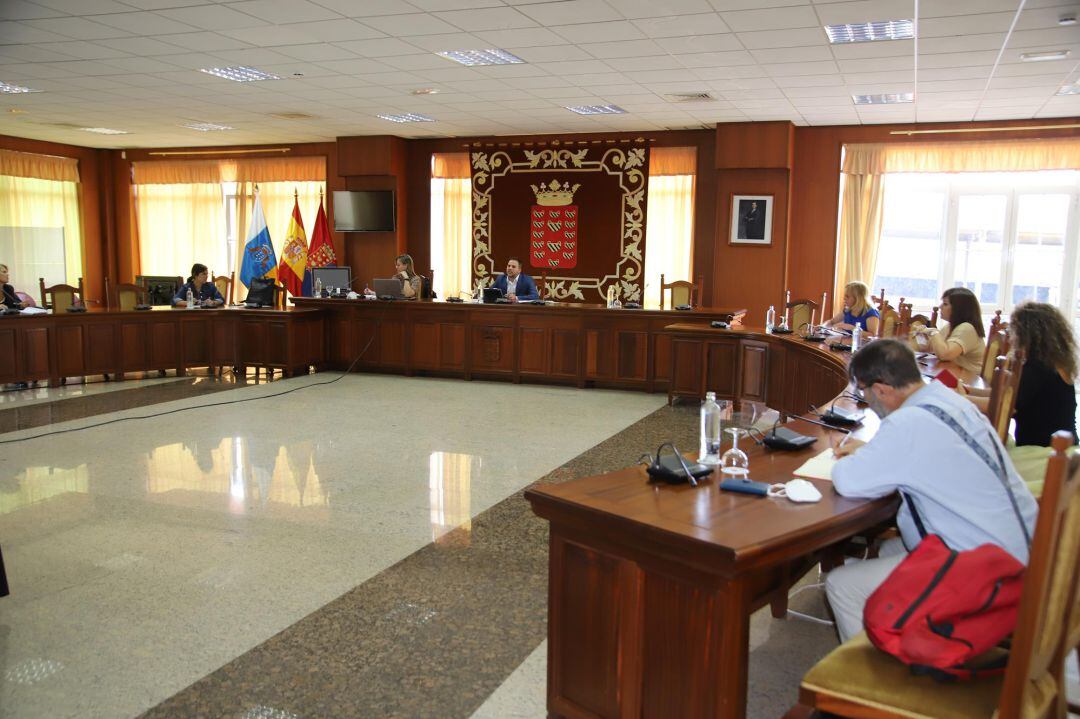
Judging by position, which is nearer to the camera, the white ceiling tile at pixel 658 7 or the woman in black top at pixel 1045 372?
the woman in black top at pixel 1045 372

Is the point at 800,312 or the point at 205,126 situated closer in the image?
the point at 800,312

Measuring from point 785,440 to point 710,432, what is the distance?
388 millimetres

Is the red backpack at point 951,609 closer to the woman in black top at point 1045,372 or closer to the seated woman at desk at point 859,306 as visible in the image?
the woman in black top at point 1045,372

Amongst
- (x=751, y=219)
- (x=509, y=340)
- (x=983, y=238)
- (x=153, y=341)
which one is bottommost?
(x=153, y=341)

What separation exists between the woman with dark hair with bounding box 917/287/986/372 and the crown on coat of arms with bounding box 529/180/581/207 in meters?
6.94

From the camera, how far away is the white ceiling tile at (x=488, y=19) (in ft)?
19.0

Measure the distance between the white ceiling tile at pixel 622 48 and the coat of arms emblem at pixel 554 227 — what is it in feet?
15.1

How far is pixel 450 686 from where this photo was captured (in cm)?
285

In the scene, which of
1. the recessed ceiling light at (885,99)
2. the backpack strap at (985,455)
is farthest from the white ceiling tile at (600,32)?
the backpack strap at (985,455)

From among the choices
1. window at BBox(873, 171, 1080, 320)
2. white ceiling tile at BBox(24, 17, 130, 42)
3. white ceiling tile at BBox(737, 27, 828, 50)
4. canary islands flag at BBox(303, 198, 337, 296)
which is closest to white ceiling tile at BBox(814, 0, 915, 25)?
white ceiling tile at BBox(737, 27, 828, 50)

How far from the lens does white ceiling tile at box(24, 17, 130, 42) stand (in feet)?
20.5

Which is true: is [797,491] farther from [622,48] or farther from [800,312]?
[800,312]

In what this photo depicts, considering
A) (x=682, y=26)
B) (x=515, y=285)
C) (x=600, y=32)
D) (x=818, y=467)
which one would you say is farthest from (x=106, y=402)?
(x=818, y=467)

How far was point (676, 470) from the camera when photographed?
2566 millimetres
